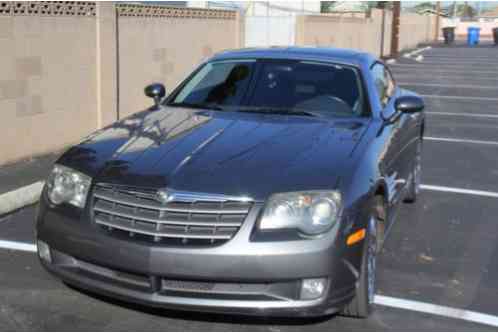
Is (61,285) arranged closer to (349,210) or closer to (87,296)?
(87,296)

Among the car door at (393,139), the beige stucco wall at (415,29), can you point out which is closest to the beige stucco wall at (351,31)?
the beige stucco wall at (415,29)

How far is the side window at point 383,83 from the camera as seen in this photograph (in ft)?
17.7

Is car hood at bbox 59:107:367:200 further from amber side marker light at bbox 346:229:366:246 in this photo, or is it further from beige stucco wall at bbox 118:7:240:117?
beige stucco wall at bbox 118:7:240:117

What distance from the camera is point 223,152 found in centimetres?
394

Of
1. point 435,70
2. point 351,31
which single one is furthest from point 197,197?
point 435,70

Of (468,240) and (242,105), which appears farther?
(468,240)

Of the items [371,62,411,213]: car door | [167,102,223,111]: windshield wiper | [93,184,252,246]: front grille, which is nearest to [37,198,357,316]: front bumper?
[93,184,252,246]: front grille

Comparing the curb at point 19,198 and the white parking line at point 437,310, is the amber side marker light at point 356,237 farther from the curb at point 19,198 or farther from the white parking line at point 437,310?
the curb at point 19,198

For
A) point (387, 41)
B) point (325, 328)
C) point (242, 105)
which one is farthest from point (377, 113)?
point (387, 41)

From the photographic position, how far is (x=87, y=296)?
164 inches

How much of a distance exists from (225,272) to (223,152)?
2.83ft

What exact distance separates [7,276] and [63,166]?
107 cm

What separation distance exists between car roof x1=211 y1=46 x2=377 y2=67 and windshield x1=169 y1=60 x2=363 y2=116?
80 mm

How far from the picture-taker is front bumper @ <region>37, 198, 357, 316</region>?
332 cm
